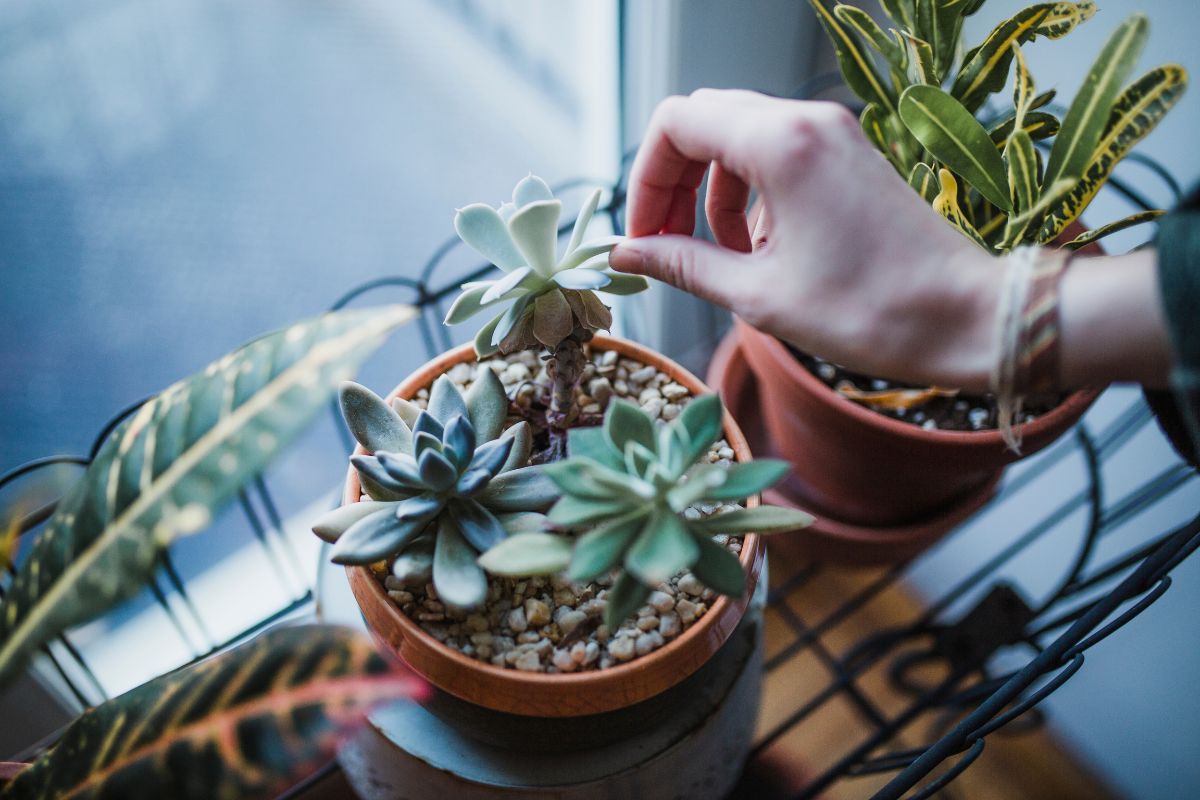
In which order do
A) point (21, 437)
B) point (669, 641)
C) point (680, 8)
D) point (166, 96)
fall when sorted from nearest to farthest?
point (669, 641) < point (680, 8) < point (21, 437) < point (166, 96)

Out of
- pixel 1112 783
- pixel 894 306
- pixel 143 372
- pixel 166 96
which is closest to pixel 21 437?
pixel 143 372

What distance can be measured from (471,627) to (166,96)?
1016mm

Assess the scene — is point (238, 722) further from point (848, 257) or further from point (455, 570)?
point (848, 257)

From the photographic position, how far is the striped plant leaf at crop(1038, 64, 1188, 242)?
22.1 inches

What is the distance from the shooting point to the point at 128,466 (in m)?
0.46

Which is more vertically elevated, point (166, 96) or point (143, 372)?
point (166, 96)

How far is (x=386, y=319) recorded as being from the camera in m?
0.43

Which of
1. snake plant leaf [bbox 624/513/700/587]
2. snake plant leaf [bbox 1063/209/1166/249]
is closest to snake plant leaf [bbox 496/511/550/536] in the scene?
snake plant leaf [bbox 624/513/700/587]

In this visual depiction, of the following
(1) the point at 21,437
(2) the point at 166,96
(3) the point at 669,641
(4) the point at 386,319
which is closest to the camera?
(4) the point at 386,319

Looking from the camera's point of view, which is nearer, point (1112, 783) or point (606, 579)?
point (606, 579)

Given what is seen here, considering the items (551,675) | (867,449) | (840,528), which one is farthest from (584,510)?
(840,528)

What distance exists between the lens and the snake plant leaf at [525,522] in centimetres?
57

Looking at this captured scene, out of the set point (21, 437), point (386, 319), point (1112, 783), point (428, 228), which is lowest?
point (1112, 783)

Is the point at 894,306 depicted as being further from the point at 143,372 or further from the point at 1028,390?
the point at 143,372
